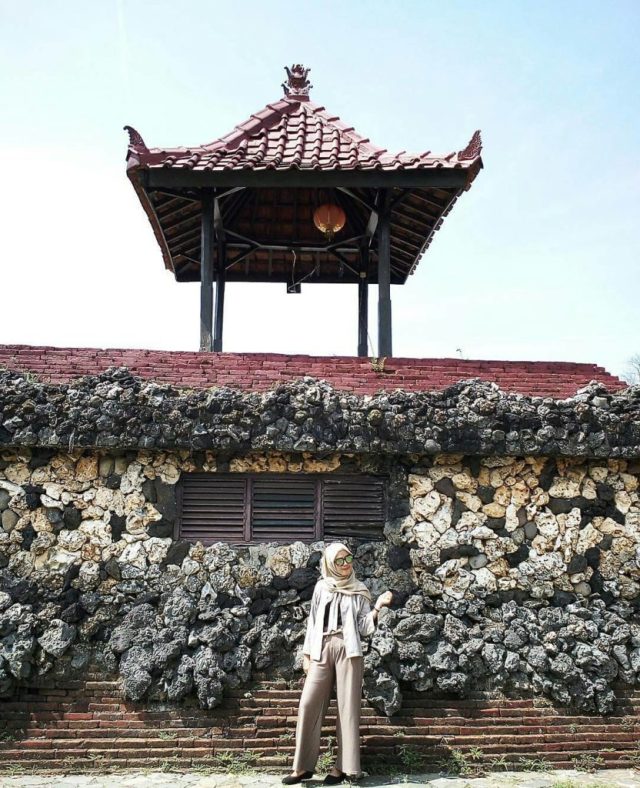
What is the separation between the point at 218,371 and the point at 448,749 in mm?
3739

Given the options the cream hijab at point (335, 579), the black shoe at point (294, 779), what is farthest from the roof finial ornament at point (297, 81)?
the black shoe at point (294, 779)

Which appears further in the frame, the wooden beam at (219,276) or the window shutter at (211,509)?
the wooden beam at (219,276)

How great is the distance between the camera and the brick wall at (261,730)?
6.05 metres

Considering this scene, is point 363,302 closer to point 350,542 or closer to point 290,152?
point 290,152

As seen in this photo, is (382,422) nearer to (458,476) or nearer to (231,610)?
(458,476)

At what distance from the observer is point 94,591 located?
22.4 ft

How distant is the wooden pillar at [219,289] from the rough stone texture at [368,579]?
3.60 metres

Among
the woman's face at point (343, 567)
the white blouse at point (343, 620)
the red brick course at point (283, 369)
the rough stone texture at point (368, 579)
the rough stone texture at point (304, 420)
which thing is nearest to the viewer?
the white blouse at point (343, 620)

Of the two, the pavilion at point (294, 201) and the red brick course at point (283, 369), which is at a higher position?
the pavilion at point (294, 201)

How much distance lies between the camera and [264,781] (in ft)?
19.0

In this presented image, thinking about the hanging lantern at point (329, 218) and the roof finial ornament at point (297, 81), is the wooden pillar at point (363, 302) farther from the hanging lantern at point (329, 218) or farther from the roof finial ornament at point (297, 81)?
the roof finial ornament at point (297, 81)

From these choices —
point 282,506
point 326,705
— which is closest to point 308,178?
point 282,506

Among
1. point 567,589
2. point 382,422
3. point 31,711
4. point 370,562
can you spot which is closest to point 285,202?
point 382,422

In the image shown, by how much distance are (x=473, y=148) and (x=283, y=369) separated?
3272 mm
